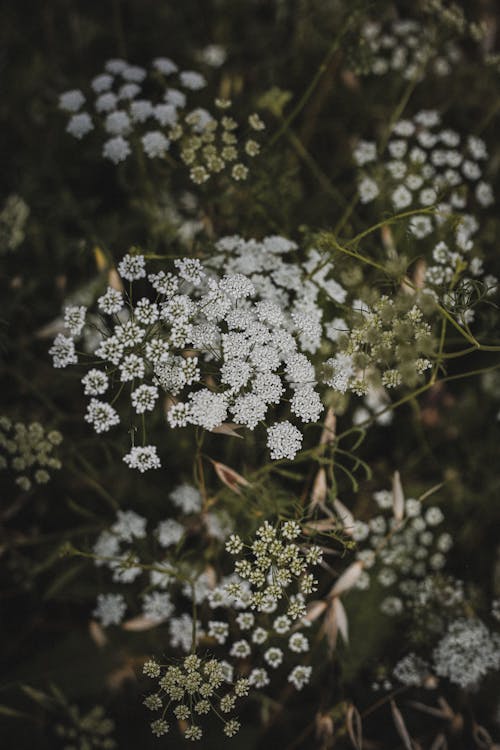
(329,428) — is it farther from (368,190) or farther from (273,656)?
(368,190)

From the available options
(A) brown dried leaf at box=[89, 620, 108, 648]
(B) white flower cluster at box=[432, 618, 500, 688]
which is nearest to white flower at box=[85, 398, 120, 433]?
(A) brown dried leaf at box=[89, 620, 108, 648]

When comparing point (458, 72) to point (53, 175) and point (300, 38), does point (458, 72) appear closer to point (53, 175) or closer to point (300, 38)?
point (300, 38)

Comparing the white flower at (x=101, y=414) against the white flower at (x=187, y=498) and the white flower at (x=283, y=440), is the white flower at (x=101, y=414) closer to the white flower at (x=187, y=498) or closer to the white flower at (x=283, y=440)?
the white flower at (x=283, y=440)

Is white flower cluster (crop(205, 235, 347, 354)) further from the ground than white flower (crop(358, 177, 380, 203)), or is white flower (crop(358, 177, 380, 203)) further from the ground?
white flower (crop(358, 177, 380, 203))

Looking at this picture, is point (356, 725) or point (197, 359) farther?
point (356, 725)

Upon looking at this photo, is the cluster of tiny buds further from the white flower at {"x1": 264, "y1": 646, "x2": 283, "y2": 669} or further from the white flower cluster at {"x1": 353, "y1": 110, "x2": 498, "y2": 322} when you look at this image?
the white flower cluster at {"x1": 353, "y1": 110, "x2": 498, "y2": 322}

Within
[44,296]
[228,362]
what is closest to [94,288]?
[44,296]

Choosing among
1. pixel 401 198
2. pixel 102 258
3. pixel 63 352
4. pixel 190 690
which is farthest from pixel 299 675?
pixel 401 198
